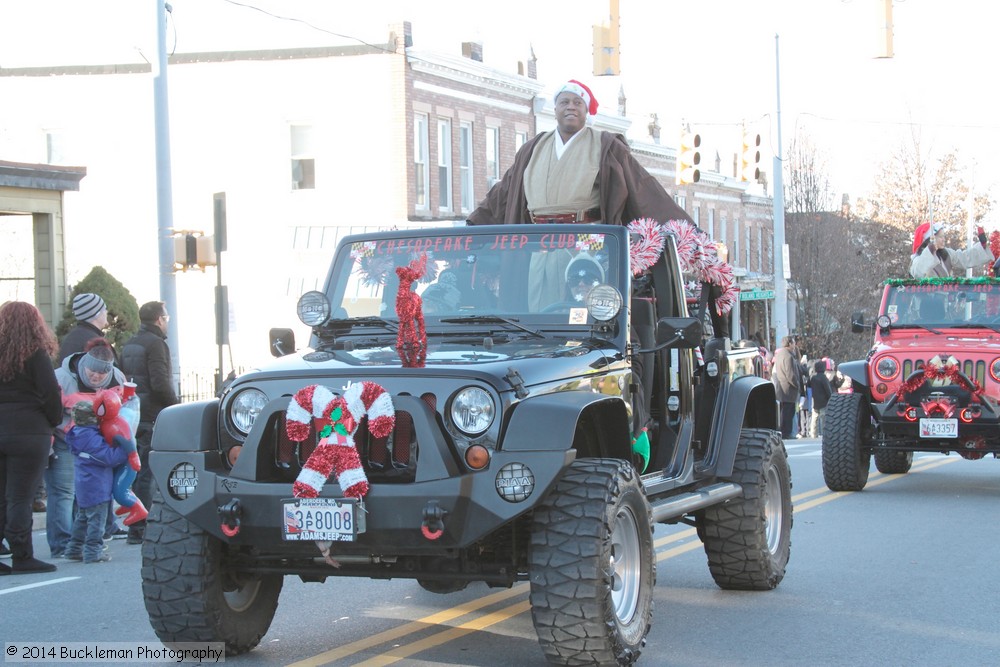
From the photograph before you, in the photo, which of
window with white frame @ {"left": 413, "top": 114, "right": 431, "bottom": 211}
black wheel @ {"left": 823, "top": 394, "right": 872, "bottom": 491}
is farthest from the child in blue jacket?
window with white frame @ {"left": 413, "top": 114, "right": 431, "bottom": 211}

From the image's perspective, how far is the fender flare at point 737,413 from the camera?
787 centimetres

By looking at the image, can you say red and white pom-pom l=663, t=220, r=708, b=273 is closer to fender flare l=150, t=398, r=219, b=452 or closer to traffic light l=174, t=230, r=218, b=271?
fender flare l=150, t=398, r=219, b=452

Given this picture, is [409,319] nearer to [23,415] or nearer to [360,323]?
→ [360,323]

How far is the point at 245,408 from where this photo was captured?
596 centimetres

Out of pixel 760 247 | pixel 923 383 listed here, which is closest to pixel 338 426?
pixel 923 383

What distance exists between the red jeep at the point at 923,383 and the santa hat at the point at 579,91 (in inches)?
243

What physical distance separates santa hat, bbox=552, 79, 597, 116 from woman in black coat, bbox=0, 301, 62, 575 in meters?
3.91

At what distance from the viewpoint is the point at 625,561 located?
6.06 m

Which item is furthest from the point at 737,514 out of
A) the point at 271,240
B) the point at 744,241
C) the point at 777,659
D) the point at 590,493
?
the point at 744,241

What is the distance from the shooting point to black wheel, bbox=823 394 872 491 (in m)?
13.7

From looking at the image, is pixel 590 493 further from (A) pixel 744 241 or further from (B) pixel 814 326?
(A) pixel 744 241

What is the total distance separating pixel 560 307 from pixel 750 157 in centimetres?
1964

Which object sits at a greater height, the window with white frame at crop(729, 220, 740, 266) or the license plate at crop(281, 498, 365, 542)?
the window with white frame at crop(729, 220, 740, 266)

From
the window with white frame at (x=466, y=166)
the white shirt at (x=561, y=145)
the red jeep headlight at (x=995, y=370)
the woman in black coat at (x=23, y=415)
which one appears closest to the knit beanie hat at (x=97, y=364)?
the woman in black coat at (x=23, y=415)
